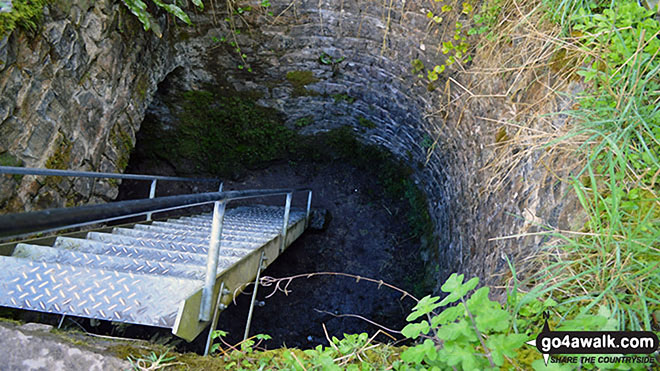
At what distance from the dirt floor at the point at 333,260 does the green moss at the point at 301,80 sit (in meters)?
1.52

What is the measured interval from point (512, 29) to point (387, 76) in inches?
59.8

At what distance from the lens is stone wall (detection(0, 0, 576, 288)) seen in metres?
2.13

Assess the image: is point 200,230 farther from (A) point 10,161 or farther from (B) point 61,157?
(A) point 10,161

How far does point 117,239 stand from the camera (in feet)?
7.87

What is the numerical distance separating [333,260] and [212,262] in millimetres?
3661

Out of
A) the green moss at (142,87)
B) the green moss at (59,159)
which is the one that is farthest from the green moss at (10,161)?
the green moss at (142,87)

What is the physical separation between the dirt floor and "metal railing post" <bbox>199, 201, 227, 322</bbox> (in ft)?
9.11

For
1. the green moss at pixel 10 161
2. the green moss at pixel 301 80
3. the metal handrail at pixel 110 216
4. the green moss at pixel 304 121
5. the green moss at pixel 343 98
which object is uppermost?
the green moss at pixel 301 80

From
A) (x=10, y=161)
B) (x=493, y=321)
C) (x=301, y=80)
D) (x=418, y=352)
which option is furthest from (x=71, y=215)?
(x=301, y=80)

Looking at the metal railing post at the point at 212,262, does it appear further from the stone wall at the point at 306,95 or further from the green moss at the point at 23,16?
the green moss at the point at 23,16

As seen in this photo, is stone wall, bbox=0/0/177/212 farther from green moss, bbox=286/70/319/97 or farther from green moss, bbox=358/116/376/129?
green moss, bbox=358/116/376/129

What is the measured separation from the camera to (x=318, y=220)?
16.3ft

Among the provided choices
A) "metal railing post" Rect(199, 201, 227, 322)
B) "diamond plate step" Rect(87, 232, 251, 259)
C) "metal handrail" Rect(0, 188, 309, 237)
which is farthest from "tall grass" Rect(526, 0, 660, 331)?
"diamond plate step" Rect(87, 232, 251, 259)

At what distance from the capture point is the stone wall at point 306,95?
2.13 meters
